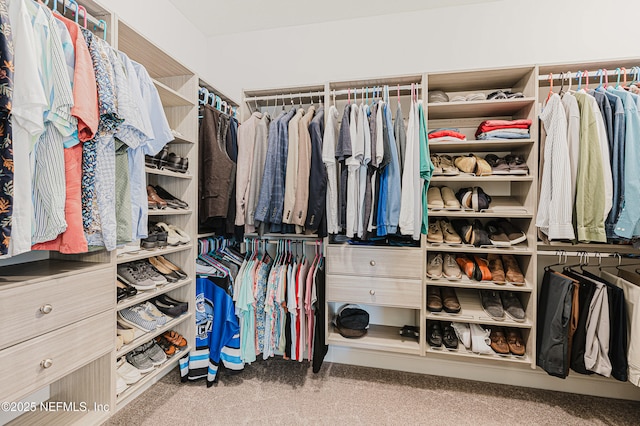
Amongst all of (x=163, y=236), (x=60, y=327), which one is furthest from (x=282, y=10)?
(x=60, y=327)

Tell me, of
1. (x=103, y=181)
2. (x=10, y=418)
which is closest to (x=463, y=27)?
(x=103, y=181)

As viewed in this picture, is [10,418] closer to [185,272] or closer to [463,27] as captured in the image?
[185,272]

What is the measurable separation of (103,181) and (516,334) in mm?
2423

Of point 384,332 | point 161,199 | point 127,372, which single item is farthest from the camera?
point 384,332

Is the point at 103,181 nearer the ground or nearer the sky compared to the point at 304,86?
nearer the ground

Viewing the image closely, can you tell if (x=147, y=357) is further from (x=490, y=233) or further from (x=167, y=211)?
(x=490, y=233)

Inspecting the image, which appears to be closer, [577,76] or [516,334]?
[577,76]

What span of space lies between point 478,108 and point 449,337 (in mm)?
1513

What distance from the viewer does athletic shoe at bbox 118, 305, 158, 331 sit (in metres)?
1.52

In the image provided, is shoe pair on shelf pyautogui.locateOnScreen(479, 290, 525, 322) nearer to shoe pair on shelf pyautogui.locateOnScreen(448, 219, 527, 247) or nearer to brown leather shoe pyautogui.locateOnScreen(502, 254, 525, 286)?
brown leather shoe pyautogui.locateOnScreen(502, 254, 525, 286)

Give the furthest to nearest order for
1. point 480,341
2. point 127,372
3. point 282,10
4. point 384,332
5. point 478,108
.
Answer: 1. point 282,10
2. point 384,332
3. point 478,108
4. point 480,341
5. point 127,372

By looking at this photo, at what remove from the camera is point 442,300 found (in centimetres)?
195

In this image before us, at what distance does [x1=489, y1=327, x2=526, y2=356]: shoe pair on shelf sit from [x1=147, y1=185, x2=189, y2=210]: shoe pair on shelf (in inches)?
83.8

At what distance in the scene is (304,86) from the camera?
204 centimetres
